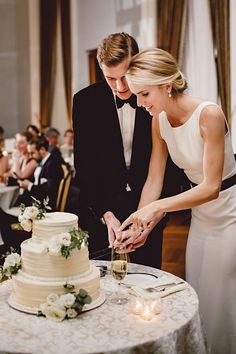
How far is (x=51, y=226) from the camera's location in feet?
6.70

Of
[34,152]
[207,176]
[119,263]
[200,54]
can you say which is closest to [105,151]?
[207,176]

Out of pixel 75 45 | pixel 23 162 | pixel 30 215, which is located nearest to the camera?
pixel 30 215

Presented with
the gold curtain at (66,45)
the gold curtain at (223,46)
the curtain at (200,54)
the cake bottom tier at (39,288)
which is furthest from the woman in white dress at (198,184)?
the gold curtain at (66,45)

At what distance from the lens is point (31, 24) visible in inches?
433

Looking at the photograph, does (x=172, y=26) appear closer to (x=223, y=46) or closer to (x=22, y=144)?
(x=223, y=46)

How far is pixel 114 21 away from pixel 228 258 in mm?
7449

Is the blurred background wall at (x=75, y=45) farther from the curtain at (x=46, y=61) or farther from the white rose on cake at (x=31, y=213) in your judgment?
the white rose on cake at (x=31, y=213)

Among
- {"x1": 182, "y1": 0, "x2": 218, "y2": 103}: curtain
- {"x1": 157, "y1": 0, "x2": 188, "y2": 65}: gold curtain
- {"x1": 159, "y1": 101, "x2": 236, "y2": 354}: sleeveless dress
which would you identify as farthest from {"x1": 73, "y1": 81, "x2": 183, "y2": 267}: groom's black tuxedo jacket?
{"x1": 157, "y1": 0, "x2": 188, "y2": 65}: gold curtain

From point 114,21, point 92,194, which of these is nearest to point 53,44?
point 114,21

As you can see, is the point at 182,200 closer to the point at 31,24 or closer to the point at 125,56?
the point at 125,56

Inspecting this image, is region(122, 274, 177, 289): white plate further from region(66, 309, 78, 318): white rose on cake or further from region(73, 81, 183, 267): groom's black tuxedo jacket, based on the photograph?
region(73, 81, 183, 267): groom's black tuxedo jacket

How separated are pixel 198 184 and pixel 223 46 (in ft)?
17.0

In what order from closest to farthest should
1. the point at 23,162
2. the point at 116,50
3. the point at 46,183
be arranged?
1. the point at 116,50
2. the point at 46,183
3. the point at 23,162

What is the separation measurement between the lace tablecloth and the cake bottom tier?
1.5 inches
